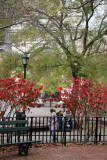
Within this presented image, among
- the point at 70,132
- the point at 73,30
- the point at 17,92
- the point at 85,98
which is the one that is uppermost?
the point at 73,30

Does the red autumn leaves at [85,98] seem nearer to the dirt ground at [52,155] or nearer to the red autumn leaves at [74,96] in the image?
the red autumn leaves at [74,96]

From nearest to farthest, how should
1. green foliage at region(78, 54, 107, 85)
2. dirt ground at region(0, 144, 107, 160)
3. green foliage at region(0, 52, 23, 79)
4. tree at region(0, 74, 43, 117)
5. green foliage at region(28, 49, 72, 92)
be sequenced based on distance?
dirt ground at region(0, 144, 107, 160)
tree at region(0, 74, 43, 117)
green foliage at region(78, 54, 107, 85)
green foliage at region(28, 49, 72, 92)
green foliage at region(0, 52, 23, 79)

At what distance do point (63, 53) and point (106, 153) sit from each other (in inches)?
454

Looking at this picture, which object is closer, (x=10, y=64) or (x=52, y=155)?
(x=52, y=155)

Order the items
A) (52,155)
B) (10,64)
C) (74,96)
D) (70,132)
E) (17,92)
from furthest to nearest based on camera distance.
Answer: (10,64), (74,96), (70,132), (17,92), (52,155)

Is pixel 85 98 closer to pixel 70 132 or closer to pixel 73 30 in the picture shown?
pixel 70 132

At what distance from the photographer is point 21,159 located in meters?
6.11

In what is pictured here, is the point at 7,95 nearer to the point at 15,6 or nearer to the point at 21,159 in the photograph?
the point at 21,159

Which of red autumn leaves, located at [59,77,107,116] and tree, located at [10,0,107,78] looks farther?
tree, located at [10,0,107,78]

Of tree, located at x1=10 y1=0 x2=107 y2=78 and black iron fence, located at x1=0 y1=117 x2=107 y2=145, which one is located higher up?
tree, located at x1=10 y1=0 x2=107 y2=78

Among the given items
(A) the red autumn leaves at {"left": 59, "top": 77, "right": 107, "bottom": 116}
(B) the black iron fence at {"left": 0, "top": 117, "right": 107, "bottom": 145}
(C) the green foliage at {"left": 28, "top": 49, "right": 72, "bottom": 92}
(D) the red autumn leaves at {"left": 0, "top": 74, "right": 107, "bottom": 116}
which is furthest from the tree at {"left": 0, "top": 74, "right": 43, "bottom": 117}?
(C) the green foliage at {"left": 28, "top": 49, "right": 72, "bottom": 92}

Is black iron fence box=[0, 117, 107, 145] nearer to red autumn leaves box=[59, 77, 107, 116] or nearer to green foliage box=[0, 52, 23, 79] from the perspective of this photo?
red autumn leaves box=[59, 77, 107, 116]

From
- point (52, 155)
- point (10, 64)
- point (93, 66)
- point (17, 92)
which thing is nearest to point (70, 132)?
point (52, 155)

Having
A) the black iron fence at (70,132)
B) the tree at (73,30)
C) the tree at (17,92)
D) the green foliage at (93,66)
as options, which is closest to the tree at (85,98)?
the black iron fence at (70,132)
